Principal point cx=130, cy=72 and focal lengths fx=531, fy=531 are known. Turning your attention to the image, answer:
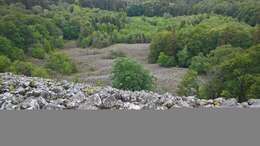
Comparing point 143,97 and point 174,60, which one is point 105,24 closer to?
point 174,60

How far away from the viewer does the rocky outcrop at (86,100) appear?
908 centimetres

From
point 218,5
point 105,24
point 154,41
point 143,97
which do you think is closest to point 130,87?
point 143,97

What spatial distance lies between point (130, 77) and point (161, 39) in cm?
1378

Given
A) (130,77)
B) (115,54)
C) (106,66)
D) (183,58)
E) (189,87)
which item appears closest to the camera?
(130,77)

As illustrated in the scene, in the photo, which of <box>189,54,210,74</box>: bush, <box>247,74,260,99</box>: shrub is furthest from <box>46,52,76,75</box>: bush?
<box>247,74,260,99</box>: shrub

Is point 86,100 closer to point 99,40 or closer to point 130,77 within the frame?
point 130,77

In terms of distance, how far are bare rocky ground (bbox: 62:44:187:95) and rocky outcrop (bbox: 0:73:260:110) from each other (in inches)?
385

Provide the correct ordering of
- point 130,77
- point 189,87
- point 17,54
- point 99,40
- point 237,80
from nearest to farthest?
1. point 237,80
2. point 130,77
3. point 189,87
4. point 17,54
5. point 99,40

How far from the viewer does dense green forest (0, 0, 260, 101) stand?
1436 centimetres

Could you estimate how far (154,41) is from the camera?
2933cm

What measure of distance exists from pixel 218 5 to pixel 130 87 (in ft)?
104

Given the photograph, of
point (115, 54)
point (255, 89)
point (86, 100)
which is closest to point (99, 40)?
point (115, 54)

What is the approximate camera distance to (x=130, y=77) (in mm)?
15594

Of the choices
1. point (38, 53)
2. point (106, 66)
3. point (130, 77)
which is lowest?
point (106, 66)
